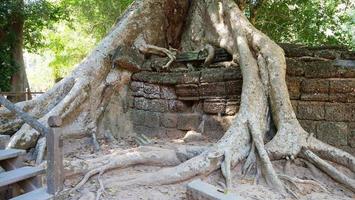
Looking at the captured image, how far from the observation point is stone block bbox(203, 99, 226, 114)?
4.77 meters

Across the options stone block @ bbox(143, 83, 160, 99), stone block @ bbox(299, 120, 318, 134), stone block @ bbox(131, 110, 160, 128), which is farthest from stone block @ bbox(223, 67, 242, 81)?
stone block @ bbox(131, 110, 160, 128)

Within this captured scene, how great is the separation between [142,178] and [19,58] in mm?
8449

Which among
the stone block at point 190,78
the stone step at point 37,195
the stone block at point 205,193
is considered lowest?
the stone block at point 205,193

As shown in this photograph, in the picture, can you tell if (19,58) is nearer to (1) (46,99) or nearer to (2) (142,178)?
(1) (46,99)

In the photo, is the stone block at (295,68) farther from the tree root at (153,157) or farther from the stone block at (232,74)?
the tree root at (153,157)

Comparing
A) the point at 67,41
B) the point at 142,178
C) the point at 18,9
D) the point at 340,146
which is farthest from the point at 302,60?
the point at 67,41

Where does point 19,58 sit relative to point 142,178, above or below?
above

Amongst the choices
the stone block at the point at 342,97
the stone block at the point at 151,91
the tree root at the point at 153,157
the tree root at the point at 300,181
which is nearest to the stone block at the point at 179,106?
the stone block at the point at 151,91

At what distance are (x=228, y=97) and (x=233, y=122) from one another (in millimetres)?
1019

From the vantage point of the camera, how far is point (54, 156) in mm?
2678

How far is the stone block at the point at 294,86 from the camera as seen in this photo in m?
4.33

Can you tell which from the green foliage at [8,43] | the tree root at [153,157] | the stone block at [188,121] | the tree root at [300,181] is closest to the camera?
the tree root at [300,181]

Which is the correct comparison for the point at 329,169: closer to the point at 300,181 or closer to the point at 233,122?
the point at 300,181

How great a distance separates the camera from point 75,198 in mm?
2912
